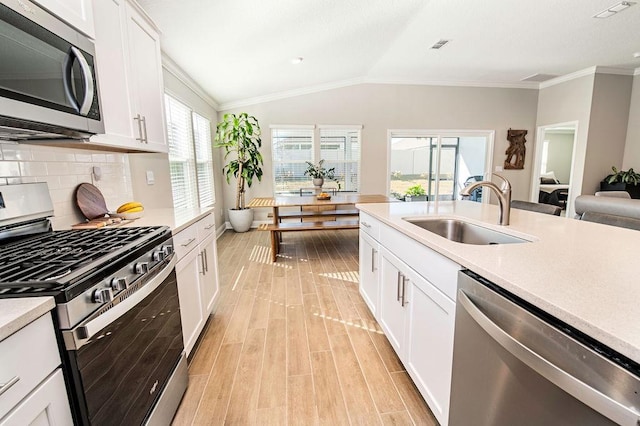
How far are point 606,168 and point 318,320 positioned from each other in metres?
6.10

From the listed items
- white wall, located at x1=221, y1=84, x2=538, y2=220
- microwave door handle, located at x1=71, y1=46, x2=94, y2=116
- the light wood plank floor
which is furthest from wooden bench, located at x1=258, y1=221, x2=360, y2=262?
microwave door handle, located at x1=71, y1=46, x2=94, y2=116

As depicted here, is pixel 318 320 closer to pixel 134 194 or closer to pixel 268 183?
pixel 134 194

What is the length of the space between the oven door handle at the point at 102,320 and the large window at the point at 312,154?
4.61 meters

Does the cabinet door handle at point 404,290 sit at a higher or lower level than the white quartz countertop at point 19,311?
lower

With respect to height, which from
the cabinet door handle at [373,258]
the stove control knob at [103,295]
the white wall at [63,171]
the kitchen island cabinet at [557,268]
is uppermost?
the white wall at [63,171]

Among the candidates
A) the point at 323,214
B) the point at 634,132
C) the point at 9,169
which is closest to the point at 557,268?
the point at 9,169

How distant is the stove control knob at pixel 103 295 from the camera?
2.87ft

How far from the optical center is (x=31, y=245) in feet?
3.91

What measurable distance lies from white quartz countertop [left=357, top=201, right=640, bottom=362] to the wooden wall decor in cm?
522

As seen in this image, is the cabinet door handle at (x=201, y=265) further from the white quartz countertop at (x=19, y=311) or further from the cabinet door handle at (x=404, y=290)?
the cabinet door handle at (x=404, y=290)

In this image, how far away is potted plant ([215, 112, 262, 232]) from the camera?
16.2 feet

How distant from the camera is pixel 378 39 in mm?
3664

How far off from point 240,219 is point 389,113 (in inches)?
143

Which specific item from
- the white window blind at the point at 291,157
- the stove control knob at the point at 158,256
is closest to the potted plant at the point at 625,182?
the white window blind at the point at 291,157
